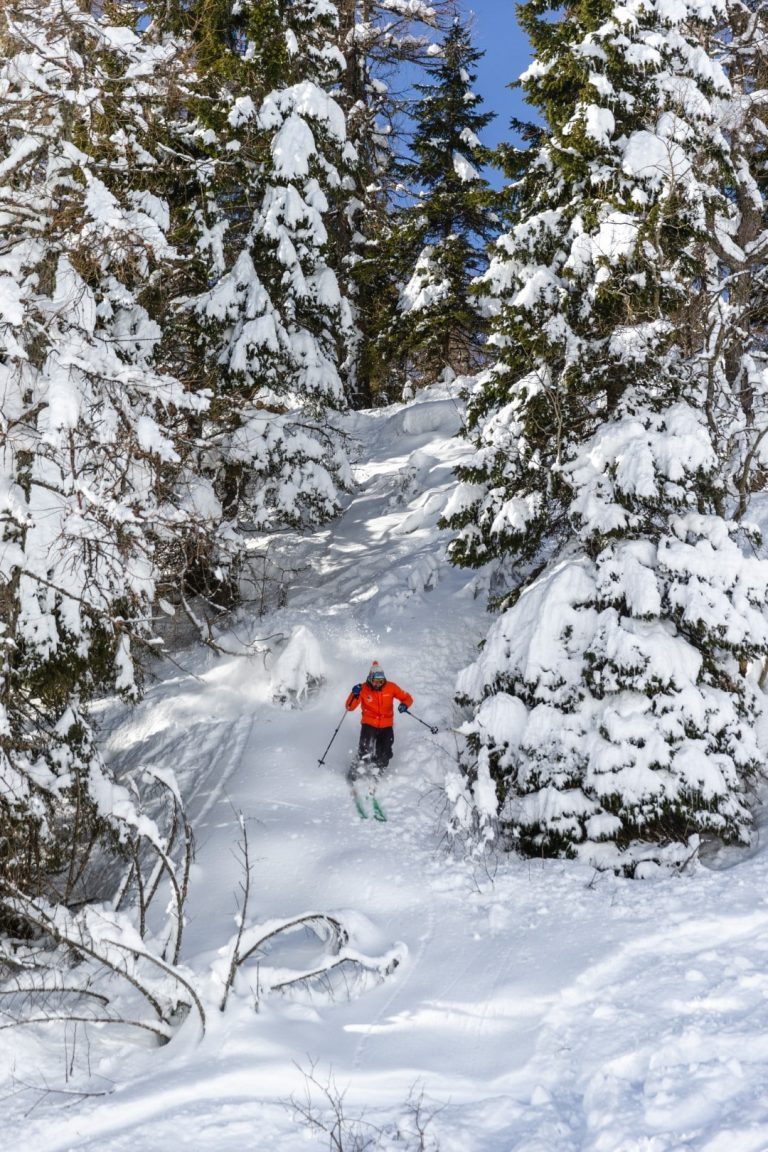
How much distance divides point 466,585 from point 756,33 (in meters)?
10.7

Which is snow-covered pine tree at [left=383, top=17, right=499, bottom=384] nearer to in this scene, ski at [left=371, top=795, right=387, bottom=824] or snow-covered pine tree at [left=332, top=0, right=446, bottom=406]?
snow-covered pine tree at [left=332, top=0, right=446, bottom=406]

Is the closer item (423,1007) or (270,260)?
(423,1007)

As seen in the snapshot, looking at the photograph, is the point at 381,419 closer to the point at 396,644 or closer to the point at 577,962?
the point at 396,644

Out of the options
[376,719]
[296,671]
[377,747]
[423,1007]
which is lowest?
[423,1007]

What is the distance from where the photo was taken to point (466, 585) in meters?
13.7

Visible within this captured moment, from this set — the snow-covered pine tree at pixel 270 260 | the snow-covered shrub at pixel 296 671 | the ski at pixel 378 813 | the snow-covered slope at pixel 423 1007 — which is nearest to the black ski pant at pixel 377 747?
the snow-covered slope at pixel 423 1007

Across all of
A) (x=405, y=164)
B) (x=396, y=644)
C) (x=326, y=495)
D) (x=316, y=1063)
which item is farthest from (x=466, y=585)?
(x=405, y=164)

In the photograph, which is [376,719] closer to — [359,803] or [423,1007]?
[359,803]

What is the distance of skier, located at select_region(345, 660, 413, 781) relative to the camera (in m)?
10.2

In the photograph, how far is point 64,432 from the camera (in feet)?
20.7

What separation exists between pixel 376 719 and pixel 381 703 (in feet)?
0.72

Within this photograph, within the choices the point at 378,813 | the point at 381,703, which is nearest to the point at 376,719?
the point at 381,703

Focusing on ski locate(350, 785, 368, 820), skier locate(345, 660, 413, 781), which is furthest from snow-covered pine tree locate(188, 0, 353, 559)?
ski locate(350, 785, 368, 820)

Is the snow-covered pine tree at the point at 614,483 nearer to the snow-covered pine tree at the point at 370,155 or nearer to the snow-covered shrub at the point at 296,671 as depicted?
the snow-covered shrub at the point at 296,671
